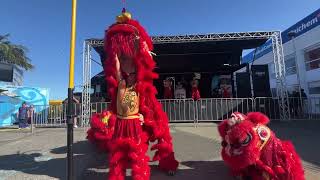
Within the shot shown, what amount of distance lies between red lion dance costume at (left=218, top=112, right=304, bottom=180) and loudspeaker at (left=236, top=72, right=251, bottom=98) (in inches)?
568

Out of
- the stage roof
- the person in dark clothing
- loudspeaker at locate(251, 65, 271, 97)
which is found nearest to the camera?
the person in dark clothing

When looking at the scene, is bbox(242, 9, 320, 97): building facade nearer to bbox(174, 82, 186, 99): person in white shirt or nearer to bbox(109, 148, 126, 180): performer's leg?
bbox(174, 82, 186, 99): person in white shirt

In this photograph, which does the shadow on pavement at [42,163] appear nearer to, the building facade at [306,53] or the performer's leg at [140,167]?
the performer's leg at [140,167]

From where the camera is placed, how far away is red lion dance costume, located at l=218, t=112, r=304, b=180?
4.21 m

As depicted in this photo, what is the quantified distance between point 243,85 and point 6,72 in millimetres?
21499

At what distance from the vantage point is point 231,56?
2036 cm

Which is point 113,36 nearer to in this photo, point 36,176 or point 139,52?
point 139,52

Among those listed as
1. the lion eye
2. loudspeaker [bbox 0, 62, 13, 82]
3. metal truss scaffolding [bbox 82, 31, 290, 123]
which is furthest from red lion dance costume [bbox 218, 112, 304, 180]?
loudspeaker [bbox 0, 62, 13, 82]

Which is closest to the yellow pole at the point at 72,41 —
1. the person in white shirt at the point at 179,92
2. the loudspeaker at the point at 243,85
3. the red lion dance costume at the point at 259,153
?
the red lion dance costume at the point at 259,153

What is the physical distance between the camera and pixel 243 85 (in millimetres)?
18734

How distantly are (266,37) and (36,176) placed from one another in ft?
46.5

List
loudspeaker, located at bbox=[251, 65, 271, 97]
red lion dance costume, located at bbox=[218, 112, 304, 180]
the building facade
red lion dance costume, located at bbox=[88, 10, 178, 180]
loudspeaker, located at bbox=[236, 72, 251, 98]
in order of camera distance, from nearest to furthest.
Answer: red lion dance costume, located at bbox=[218, 112, 304, 180]
red lion dance costume, located at bbox=[88, 10, 178, 180]
loudspeaker, located at bbox=[251, 65, 271, 97]
loudspeaker, located at bbox=[236, 72, 251, 98]
the building facade

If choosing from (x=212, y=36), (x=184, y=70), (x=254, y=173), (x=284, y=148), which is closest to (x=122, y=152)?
(x=254, y=173)

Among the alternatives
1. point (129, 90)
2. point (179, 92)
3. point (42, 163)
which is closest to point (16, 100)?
point (179, 92)
